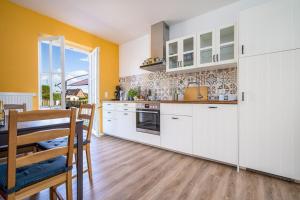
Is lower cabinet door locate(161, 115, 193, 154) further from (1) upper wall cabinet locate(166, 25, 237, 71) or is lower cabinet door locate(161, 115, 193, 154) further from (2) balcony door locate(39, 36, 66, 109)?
(2) balcony door locate(39, 36, 66, 109)

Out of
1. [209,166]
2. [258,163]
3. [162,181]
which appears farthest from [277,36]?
[162,181]

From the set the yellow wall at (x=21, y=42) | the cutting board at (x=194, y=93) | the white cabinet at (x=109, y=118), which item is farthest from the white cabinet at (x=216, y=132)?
the yellow wall at (x=21, y=42)

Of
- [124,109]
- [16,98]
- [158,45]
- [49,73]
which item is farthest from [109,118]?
[158,45]

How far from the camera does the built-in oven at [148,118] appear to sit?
273 centimetres

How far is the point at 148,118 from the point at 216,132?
1.27m

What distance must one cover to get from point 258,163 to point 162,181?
1.21m

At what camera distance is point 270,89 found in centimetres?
172

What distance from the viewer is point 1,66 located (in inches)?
91.8

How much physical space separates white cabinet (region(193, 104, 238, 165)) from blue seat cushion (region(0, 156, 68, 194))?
180 centimetres

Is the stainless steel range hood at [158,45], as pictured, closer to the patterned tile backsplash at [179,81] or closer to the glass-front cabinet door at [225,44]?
the patterned tile backsplash at [179,81]

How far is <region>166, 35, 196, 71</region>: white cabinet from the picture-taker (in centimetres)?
261

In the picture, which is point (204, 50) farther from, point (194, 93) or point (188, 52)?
point (194, 93)

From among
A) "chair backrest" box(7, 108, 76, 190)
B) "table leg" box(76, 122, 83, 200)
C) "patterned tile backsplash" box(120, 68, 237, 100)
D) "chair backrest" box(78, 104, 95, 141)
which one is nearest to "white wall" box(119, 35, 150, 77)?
"patterned tile backsplash" box(120, 68, 237, 100)

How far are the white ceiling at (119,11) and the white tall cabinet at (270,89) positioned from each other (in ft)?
3.36
